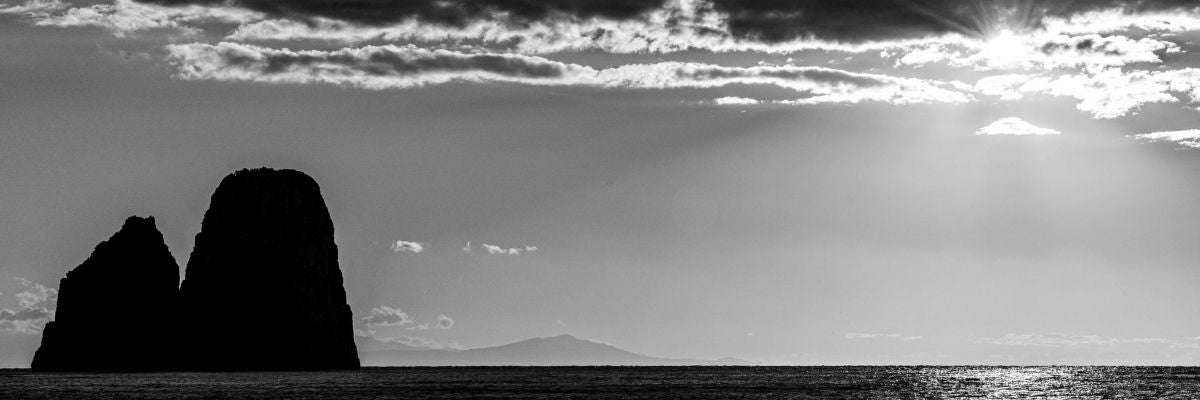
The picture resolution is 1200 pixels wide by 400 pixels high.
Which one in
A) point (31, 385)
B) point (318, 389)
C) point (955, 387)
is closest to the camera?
point (318, 389)

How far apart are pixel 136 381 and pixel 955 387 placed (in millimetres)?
99012

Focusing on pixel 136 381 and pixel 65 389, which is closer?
pixel 65 389

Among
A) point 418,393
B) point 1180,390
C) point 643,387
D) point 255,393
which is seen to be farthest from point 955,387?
point 255,393

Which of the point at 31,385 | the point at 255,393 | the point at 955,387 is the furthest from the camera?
the point at 955,387

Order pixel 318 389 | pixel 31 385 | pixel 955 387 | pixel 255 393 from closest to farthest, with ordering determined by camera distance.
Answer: pixel 255 393
pixel 318 389
pixel 31 385
pixel 955 387

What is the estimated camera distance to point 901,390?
176250mm

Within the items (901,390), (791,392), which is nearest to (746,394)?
(791,392)

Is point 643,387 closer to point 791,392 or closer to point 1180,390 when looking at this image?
point 791,392

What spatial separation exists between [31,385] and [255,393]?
4268cm

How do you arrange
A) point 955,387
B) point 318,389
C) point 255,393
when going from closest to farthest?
1. point 255,393
2. point 318,389
3. point 955,387

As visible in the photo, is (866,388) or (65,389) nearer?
(65,389)

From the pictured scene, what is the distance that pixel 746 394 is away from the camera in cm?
16125

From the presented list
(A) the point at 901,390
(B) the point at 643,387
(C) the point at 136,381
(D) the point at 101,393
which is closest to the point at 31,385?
(C) the point at 136,381

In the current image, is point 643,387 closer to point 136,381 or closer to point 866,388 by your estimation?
point 866,388
